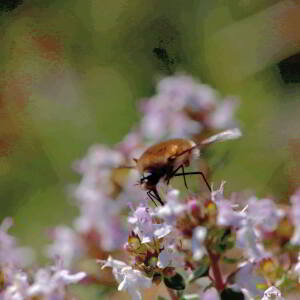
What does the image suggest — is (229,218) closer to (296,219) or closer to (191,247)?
(191,247)

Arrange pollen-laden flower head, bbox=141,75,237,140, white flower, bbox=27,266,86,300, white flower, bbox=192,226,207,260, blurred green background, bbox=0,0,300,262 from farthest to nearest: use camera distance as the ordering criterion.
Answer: blurred green background, bbox=0,0,300,262 < pollen-laden flower head, bbox=141,75,237,140 < white flower, bbox=27,266,86,300 < white flower, bbox=192,226,207,260

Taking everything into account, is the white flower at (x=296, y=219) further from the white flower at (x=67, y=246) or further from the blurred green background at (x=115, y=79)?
the white flower at (x=67, y=246)

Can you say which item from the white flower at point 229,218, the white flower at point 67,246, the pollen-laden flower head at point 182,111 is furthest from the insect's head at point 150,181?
the white flower at point 67,246

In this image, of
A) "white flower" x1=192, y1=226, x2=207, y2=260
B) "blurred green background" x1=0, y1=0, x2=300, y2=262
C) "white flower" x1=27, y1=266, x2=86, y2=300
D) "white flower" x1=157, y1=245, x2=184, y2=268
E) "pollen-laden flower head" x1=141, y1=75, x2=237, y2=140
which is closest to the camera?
"white flower" x1=192, y1=226, x2=207, y2=260

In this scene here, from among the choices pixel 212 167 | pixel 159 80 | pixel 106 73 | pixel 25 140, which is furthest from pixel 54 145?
pixel 212 167

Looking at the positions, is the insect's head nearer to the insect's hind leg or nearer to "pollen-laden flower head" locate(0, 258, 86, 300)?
the insect's hind leg

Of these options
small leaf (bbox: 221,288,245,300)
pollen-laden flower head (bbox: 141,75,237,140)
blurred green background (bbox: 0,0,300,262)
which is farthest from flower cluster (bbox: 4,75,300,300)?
blurred green background (bbox: 0,0,300,262)
